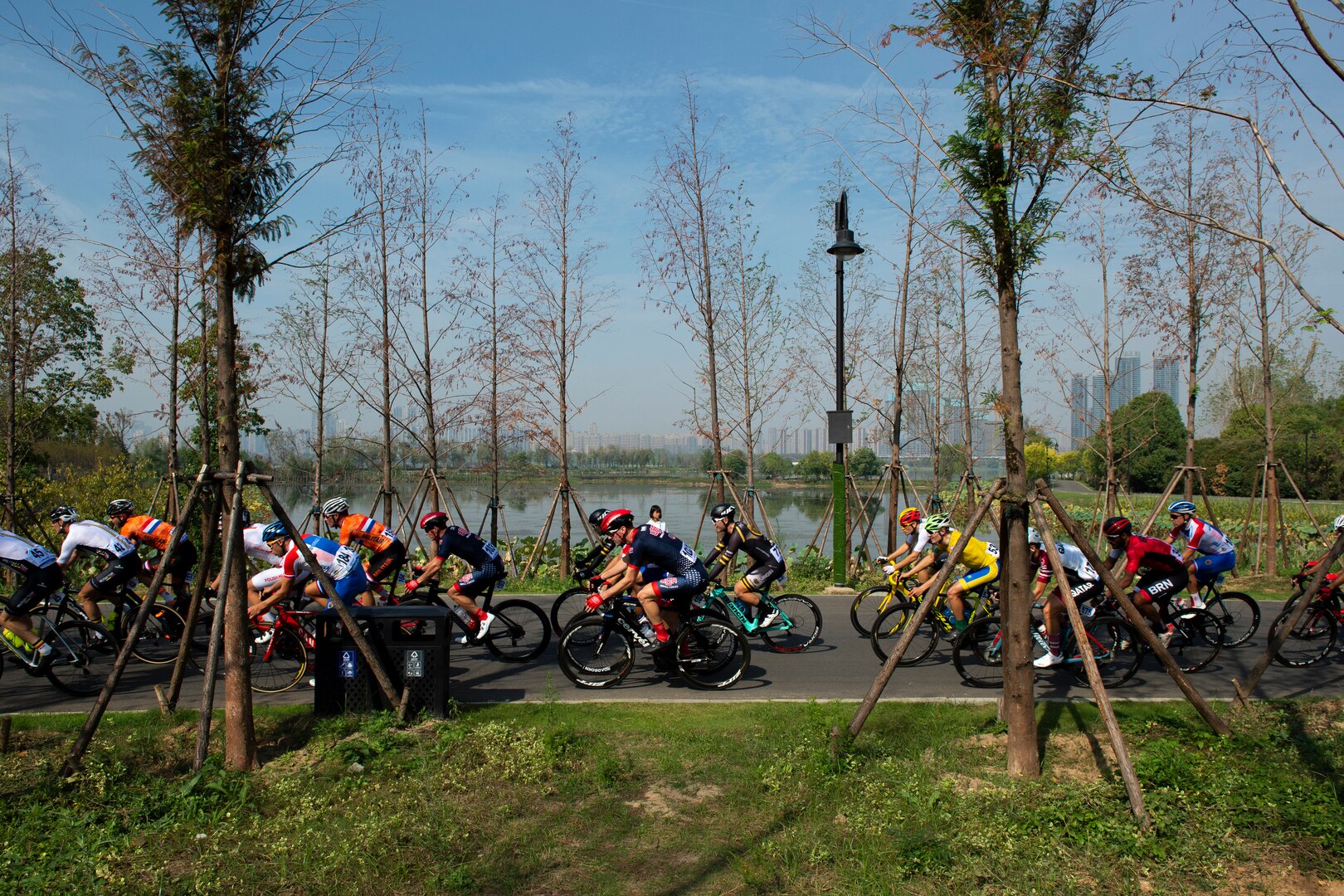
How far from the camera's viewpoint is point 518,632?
10.0 metres

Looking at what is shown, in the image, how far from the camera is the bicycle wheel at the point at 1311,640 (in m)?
9.52

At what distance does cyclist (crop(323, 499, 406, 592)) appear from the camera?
9773 mm

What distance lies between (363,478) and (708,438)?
801 cm

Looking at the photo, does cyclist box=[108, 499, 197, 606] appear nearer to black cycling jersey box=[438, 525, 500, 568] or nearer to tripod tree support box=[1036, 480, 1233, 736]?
black cycling jersey box=[438, 525, 500, 568]

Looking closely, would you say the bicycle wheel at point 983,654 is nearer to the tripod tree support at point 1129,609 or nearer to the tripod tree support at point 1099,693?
the tripod tree support at point 1129,609

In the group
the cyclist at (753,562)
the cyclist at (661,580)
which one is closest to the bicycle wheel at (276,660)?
the cyclist at (661,580)

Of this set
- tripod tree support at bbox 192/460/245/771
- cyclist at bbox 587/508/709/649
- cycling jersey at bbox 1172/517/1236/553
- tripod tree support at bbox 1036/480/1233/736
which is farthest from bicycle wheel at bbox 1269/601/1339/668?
tripod tree support at bbox 192/460/245/771

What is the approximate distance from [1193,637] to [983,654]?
318 centimetres

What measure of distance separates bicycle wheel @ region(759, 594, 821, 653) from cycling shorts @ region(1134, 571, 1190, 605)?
3.78 m

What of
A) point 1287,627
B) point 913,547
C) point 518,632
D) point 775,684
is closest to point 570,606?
point 518,632

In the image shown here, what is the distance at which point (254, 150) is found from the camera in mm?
6793

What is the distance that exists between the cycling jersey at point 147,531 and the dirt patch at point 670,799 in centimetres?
758

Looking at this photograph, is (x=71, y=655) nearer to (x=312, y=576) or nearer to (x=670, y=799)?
(x=312, y=576)

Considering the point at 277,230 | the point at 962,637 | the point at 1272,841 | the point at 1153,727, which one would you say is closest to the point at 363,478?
the point at 277,230
